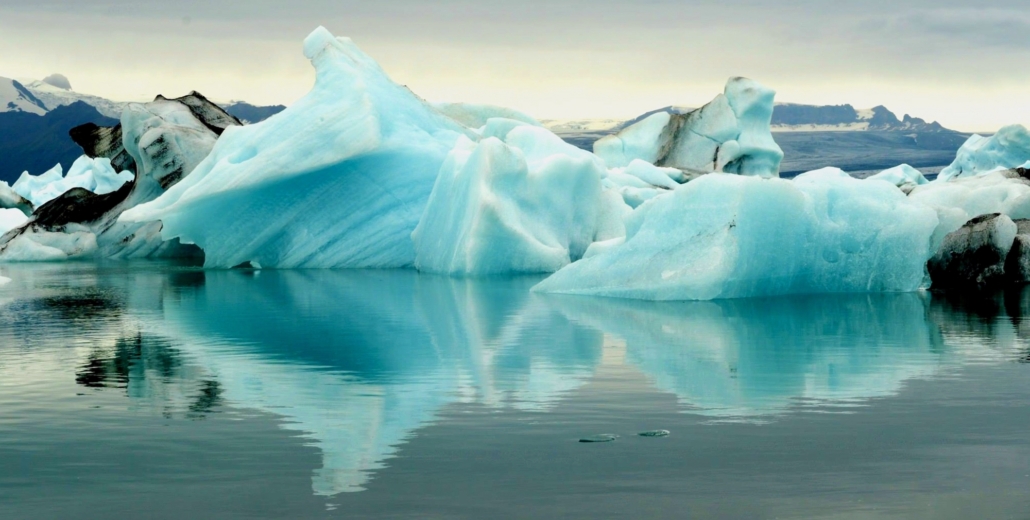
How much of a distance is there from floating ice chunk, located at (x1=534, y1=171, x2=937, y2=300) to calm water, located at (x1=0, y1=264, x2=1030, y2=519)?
132 cm

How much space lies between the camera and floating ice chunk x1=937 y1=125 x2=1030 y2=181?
37750mm

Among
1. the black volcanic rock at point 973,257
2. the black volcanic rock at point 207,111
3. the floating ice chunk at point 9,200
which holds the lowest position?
the black volcanic rock at point 973,257

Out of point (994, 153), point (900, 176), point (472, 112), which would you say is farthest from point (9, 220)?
point (994, 153)

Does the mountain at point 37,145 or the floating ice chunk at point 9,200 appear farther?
the mountain at point 37,145

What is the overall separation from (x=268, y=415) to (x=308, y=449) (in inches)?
34.4

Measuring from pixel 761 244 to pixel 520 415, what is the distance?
22.3 ft

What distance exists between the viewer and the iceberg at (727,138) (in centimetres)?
2998

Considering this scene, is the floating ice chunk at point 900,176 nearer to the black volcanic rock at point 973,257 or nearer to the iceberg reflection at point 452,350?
the black volcanic rock at point 973,257

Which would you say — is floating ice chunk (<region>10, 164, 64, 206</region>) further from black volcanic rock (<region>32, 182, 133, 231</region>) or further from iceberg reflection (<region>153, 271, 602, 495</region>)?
iceberg reflection (<region>153, 271, 602, 495</region>)

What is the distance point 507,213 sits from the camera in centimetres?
1631

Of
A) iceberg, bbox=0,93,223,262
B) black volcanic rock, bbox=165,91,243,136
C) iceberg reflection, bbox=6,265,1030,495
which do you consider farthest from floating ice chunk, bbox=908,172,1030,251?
black volcanic rock, bbox=165,91,243,136

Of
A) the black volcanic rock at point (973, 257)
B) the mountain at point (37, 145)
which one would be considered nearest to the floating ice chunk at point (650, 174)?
the black volcanic rock at point (973, 257)

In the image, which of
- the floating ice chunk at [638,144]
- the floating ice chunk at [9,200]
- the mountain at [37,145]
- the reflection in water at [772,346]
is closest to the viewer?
the reflection in water at [772,346]

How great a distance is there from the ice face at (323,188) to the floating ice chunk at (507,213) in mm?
867
